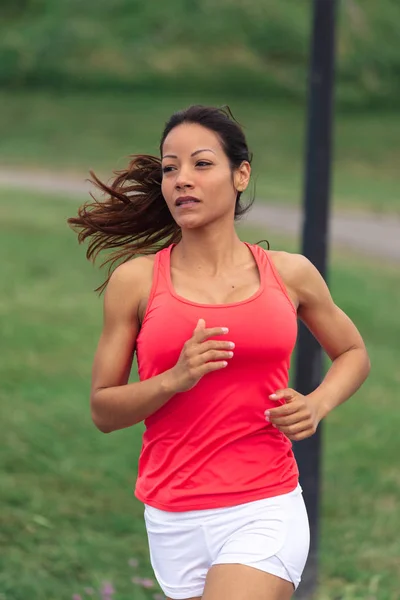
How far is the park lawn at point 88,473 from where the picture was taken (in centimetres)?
556

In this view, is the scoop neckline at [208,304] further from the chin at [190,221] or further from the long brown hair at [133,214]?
the long brown hair at [133,214]

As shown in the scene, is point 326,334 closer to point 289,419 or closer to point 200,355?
point 289,419

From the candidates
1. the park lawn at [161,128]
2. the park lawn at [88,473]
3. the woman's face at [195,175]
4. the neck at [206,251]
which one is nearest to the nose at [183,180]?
the woman's face at [195,175]

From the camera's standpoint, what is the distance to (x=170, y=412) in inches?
121

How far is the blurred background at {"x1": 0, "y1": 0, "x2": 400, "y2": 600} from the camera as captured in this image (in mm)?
5980

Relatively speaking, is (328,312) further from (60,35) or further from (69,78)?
(60,35)

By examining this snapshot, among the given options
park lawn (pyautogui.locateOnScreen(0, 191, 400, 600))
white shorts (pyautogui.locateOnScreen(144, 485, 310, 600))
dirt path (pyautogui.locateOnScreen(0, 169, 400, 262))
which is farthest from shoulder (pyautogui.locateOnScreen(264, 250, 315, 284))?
dirt path (pyautogui.locateOnScreen(0, 169, 400, 262))

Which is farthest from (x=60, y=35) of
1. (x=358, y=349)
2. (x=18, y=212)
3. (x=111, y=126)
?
(x=358, y=349)

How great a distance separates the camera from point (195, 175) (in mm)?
3090

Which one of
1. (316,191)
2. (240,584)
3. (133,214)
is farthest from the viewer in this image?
(316,191)

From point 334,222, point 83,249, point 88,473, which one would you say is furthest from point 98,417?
point 334,222

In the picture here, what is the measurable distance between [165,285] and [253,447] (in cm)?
47

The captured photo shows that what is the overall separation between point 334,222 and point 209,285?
1542 cm

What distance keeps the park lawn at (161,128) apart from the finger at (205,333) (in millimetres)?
17521
